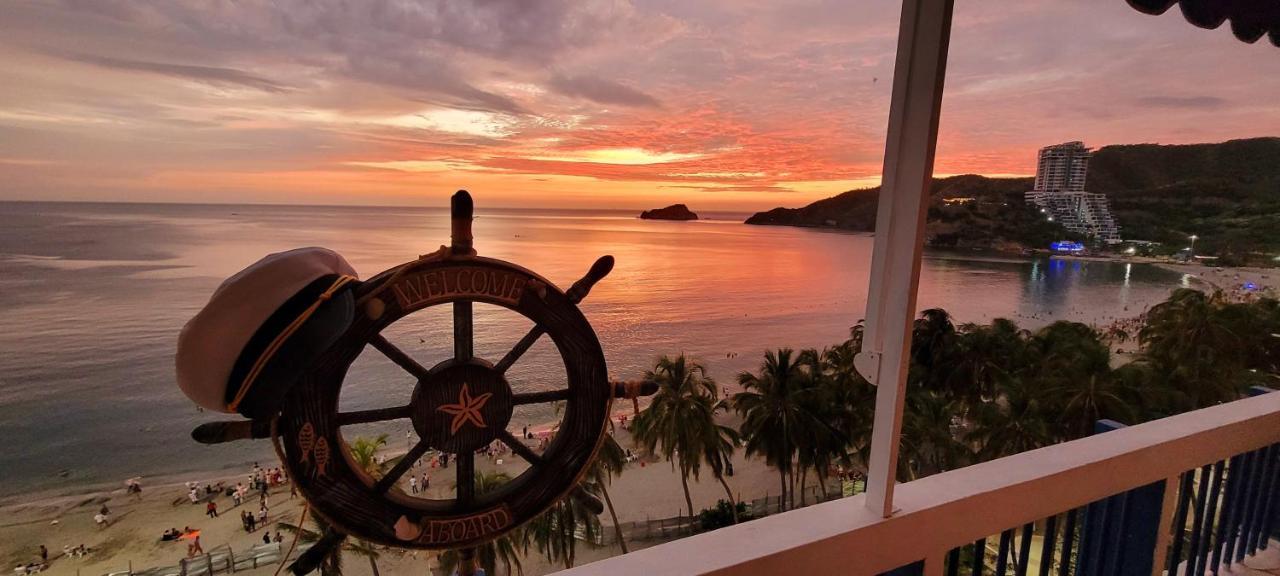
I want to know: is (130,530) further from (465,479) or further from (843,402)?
(843,402)

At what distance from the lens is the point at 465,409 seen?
0.82 m

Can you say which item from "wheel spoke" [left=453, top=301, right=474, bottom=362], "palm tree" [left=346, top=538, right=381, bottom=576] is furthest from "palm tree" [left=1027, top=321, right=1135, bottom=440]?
"wheel spoke" [left=453, top=301, right=474, bottom=362]

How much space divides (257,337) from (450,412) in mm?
260

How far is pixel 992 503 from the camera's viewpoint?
1.08m

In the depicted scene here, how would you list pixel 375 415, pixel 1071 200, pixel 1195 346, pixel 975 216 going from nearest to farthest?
pixel 375 415
pixel 975 216
pixel 1071 200
pixel 1195 346

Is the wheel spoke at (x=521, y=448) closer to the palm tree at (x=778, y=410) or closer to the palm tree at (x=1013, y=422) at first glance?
the palm tree at (x=778, y=410)

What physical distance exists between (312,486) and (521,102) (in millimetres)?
906

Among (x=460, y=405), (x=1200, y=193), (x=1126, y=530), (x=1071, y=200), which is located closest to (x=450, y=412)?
(x=460, y=405)

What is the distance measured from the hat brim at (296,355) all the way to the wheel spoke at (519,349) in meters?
0.22

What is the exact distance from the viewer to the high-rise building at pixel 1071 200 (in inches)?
75.5

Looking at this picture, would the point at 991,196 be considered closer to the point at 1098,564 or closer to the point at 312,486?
the point at 1098,564

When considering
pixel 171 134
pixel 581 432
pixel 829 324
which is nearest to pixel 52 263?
pixel 171 134

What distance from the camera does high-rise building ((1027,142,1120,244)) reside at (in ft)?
6.29

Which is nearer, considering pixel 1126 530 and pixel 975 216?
pixel 1126 530
